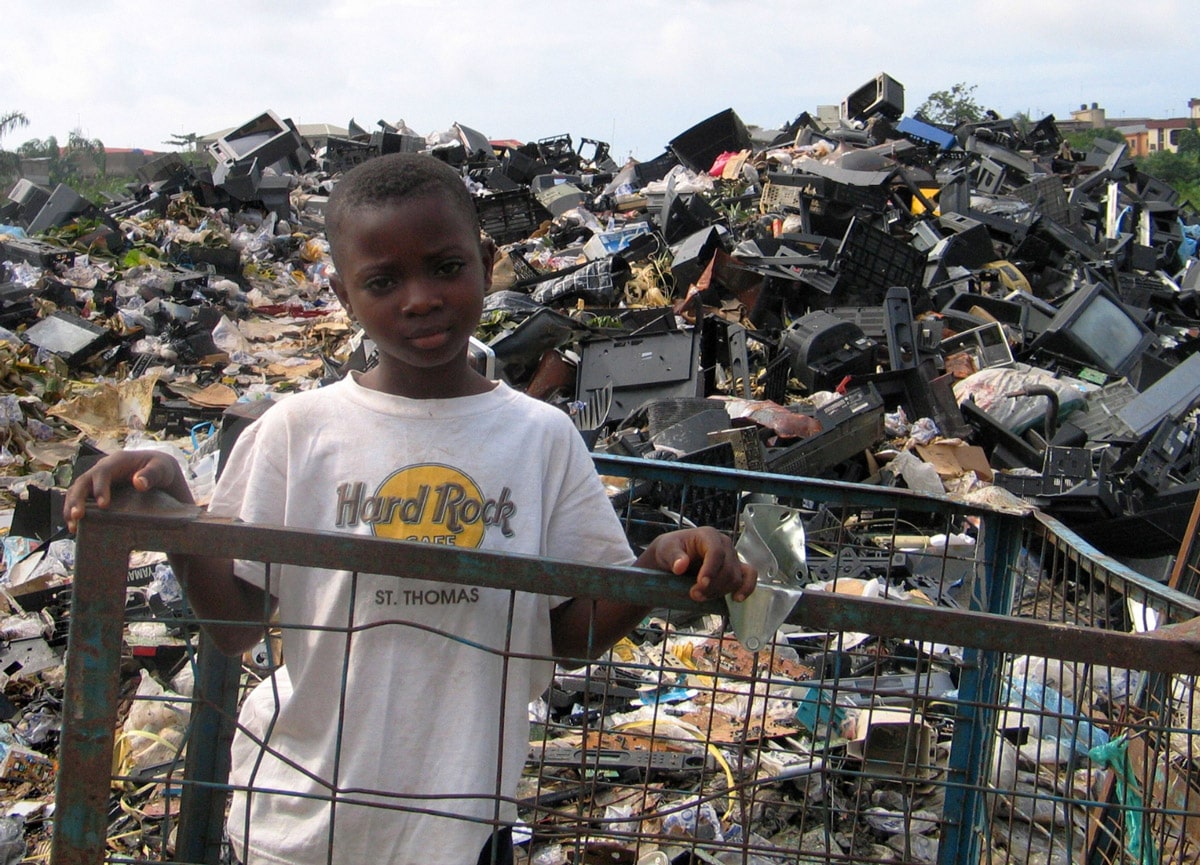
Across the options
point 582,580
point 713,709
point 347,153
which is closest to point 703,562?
point 582,580

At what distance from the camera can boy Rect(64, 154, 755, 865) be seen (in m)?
1.31

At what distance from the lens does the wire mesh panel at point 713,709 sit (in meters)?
1.15

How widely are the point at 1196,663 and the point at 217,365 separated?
8.23m

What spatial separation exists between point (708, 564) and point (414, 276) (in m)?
0.57

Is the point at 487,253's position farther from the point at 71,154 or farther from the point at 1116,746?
the point at 71,154

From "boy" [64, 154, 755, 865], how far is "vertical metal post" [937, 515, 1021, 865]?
3.11 ft

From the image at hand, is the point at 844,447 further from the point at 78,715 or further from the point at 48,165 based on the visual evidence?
the point at 48,165

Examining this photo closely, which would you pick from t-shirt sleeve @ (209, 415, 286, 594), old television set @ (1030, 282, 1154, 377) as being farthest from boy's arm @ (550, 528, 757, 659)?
old television set @ (1030, 282, 1154, 377)

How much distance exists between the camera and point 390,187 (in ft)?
Answer: 4.50

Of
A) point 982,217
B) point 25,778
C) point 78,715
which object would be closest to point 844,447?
point 25,778

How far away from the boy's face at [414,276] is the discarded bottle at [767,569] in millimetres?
477

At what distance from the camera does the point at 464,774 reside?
1.30 metres

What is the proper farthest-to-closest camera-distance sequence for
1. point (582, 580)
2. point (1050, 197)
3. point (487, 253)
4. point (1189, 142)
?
point (1189, 142), point (1050, 197), point (487, 253), point (582, 580)

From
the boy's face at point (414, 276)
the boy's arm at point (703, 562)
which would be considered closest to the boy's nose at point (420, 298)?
the boy's face at point (414, 276)
